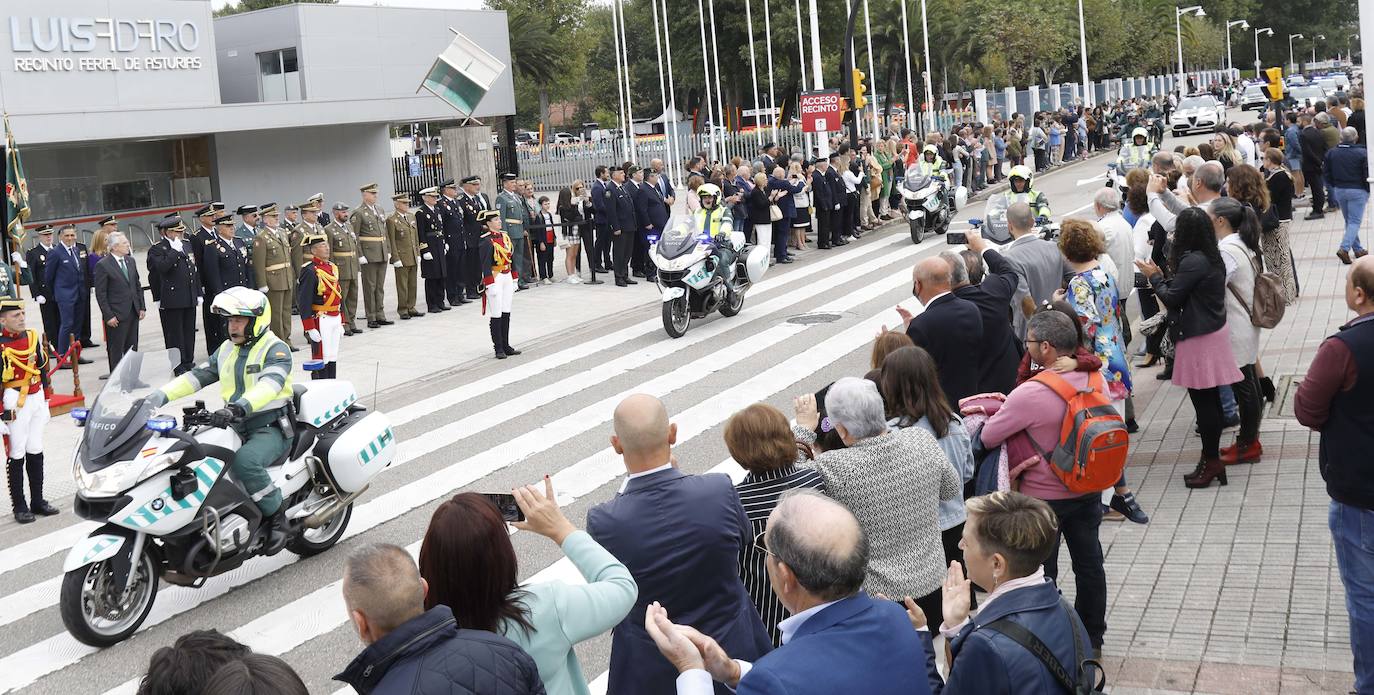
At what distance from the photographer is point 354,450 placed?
340 inches

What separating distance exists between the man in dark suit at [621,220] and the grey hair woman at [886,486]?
15660 millimetres

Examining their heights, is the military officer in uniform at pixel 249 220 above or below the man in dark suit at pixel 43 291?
above

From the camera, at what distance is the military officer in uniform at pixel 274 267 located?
17062mm

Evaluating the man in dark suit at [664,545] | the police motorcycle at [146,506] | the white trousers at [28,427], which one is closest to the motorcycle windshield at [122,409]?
the police motorcycle at [146,506]

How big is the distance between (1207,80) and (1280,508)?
103 metres

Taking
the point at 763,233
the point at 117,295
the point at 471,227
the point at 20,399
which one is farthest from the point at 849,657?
the point at 763,233

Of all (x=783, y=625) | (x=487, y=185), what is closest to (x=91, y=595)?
(x=783, y=625)

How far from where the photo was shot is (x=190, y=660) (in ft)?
10.5

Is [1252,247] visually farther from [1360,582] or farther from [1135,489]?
[1360,582]

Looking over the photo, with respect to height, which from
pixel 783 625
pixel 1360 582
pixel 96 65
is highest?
pixel 96 65

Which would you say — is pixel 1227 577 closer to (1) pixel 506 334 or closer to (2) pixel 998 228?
(2) pixel 998 228

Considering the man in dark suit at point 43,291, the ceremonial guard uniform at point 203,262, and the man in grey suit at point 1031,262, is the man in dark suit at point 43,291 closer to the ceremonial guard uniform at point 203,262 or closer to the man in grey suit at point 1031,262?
the ceremonial guard uniform at point 203,262

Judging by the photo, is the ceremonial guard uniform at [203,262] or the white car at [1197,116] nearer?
the ceremonial guard uniform at [203,262]

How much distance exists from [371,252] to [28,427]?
9.08 metres
